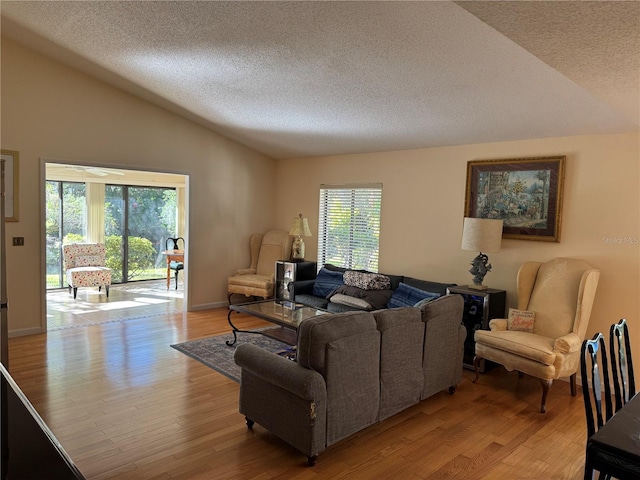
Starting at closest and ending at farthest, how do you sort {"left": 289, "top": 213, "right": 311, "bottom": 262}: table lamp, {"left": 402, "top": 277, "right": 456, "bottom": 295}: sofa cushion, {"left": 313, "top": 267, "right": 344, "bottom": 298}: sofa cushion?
{"left": 402, "top": 277, "right": 456, "bottom": 295}: sofa cushion < {"left": 313, "top": 267, "right": 344, "bottom": 298}: sofa cushion < {"left": 289, "top": 213, "right": 311, "bottom": 262}: table lamp

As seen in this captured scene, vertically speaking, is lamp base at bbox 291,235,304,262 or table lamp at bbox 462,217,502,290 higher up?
table lamp at bbox 462,217,502,290

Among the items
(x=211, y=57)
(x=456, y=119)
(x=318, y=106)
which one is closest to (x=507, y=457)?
(x=456, y=119)

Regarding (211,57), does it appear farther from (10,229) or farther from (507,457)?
(507,457)

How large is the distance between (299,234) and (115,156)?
2.57 m

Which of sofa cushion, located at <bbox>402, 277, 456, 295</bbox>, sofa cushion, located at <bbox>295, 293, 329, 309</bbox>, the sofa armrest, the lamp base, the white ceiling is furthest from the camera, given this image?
the sofa armrest

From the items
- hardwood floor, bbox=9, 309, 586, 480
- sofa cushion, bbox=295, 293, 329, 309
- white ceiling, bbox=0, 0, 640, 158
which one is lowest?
hardwood floor, bbox=9, 309, 586, 480

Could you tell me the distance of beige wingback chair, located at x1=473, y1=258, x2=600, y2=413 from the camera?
11.6 ft

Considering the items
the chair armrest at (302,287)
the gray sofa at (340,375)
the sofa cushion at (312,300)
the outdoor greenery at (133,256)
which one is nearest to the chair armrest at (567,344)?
the gray sofa at (340,375)

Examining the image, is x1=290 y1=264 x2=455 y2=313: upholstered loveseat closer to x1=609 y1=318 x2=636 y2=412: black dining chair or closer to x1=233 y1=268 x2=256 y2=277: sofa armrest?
x1=233 y1=268 x2=256 y2=277: sofa armrest

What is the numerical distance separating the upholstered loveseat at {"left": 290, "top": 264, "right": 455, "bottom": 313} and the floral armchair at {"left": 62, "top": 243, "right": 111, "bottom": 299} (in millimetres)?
3661

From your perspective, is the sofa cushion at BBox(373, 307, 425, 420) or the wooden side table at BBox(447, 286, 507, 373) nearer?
the sofa cushion at BBox(373, 307, 425, 420)

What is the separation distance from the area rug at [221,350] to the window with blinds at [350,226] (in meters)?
1.75

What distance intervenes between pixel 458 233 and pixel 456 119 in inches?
51.5

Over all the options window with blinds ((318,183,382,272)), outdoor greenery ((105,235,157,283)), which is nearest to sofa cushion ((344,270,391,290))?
window with blinds ((318,183,382,272))
